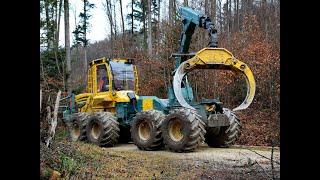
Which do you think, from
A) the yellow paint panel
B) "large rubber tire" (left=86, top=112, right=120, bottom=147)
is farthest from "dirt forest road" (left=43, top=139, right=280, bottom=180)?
the yellow paint panel

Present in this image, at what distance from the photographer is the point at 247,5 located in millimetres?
20188

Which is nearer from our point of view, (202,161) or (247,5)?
(202,161)

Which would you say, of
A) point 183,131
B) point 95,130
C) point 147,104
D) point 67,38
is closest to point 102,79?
point 95,130

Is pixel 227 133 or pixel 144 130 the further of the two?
pixel 144 130

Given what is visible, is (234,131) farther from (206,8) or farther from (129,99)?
(206,8)

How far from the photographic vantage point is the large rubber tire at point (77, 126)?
31.2 feet

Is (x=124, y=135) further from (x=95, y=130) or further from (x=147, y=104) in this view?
(x=147, y=104)

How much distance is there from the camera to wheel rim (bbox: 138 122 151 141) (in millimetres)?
8121

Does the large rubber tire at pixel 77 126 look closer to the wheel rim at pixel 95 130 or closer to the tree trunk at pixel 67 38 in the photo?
the wheel rim at pixel 95 130

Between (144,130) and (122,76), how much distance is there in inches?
70.2

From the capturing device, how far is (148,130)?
8.12m

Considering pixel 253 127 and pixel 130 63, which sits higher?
pixel 130 63
